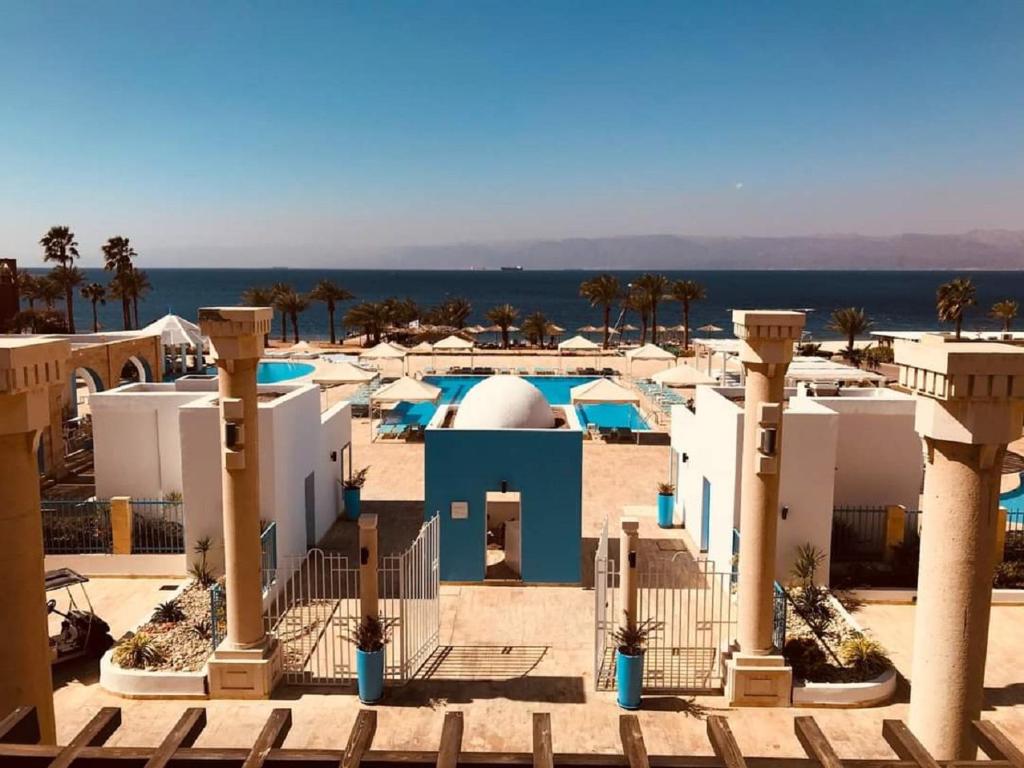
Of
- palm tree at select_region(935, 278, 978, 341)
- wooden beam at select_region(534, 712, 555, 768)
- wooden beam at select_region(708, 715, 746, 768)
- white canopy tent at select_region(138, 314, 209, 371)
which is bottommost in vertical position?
white canopy tent at select_region(138, 314, 209, 371)

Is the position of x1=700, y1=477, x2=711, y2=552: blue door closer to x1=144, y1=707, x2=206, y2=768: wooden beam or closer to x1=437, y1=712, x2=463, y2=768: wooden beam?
x1=437, y1=712, x2=463, y2=768: wooden beam

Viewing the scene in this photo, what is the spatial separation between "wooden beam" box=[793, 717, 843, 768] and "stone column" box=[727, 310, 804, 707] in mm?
6416

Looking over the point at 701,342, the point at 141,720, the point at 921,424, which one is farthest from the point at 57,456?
the point at 701,342

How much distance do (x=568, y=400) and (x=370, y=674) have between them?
22.5 meters

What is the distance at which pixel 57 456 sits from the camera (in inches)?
809

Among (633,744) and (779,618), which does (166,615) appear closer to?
(779,618)

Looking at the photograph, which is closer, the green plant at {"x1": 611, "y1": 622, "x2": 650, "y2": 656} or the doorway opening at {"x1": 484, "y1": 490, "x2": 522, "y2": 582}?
the green plant at {"x1": 611, "y1": 622, "x2": 650, "y2": 656}

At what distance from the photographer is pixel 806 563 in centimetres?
1291

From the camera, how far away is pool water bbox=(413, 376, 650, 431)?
92.2 feet

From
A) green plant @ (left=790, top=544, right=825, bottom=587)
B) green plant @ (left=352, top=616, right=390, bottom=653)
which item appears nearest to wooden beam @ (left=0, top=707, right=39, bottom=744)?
green plant @ (left=352, top=616, right=390, bottom=653)

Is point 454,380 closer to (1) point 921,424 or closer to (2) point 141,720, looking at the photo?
(2) point 141,720

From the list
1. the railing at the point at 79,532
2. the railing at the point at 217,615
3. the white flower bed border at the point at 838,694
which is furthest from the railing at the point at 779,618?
the railing at the point at 79,532

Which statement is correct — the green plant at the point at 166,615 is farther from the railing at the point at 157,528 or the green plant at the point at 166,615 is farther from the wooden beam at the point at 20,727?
the wooden beam at the point at 20,727

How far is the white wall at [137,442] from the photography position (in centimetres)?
1547
